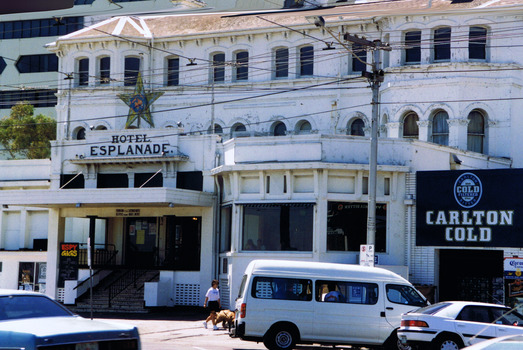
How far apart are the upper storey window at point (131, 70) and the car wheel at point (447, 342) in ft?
101

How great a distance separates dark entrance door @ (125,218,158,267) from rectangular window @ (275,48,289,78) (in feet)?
34.1

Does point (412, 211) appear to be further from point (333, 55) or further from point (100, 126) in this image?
point (100, 126)

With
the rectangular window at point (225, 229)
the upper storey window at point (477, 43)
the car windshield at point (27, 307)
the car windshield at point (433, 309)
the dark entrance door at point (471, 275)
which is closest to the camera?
the car windshield at point (27, 307)

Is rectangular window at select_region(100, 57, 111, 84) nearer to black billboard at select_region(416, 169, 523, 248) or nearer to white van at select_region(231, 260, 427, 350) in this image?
black billboard at select_region(416, 169, 523, 248)

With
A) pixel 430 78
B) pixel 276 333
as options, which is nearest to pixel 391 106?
pixel 430 78

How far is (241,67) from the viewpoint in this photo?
4503 cm

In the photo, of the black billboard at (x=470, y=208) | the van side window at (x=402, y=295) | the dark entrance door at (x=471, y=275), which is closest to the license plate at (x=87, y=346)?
the van side window at (x=402, y=295)

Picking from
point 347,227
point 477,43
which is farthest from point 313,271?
point 477,43

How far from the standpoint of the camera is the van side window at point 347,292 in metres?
21.7

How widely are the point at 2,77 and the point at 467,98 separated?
162 ft

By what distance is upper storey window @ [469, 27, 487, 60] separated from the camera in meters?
38.6

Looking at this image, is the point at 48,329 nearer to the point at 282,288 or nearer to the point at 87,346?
the point at 87,346

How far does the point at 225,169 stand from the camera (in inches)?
1321

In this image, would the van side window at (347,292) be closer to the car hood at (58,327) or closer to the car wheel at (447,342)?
the car wheel at (447,342)
